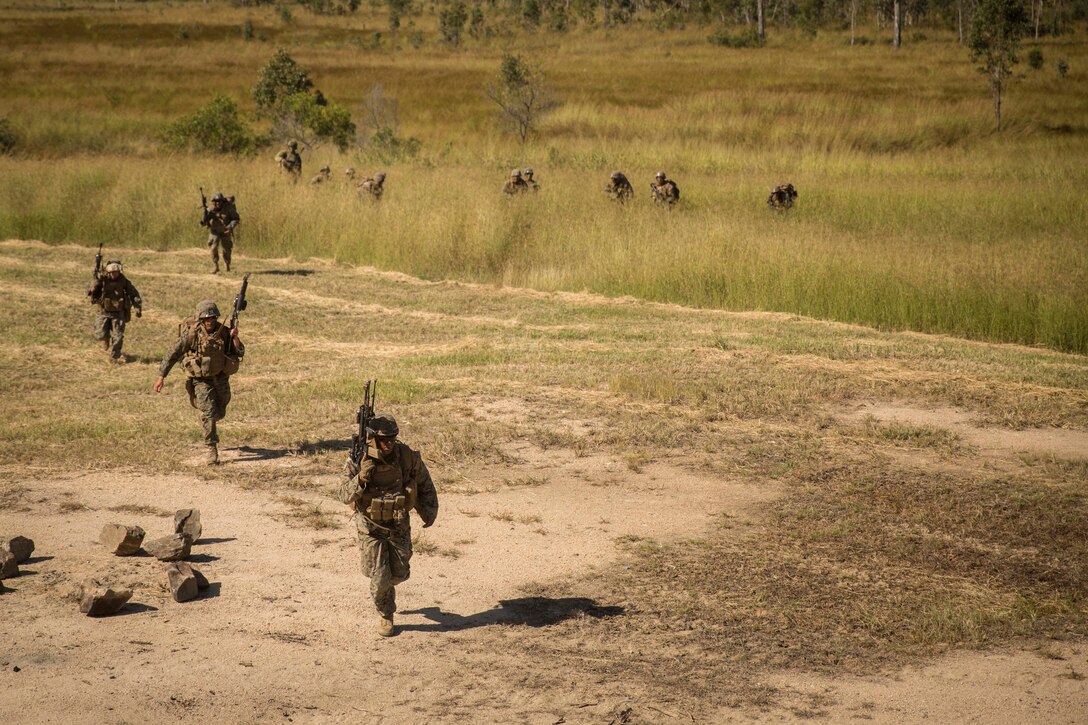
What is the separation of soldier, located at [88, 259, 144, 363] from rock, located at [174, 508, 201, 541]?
22.3 ft

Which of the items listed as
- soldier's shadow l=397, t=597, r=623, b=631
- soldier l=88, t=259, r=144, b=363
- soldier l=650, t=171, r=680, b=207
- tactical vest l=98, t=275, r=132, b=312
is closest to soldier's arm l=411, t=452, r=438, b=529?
soldier's shadow l=397, t=597, r=623, b=631

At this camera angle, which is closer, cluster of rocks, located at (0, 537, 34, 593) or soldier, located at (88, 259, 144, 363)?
cluster of rocks, located at (0, 537, 34, 593)

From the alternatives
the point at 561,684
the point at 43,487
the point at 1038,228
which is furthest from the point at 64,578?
the point at 1038,228

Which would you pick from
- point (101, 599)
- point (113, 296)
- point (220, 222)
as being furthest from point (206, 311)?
point (220, 222)

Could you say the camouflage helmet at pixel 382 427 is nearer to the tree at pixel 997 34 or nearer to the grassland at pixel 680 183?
the grassland at pixel 680 183

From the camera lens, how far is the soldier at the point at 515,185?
25.5 metres

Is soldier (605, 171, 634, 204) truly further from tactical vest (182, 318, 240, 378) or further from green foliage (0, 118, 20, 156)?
green foliage (0, 118, 20, 156)

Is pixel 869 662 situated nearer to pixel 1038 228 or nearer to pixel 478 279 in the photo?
pixel 478 279

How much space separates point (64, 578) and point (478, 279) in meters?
14.9

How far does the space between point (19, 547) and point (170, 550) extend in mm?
1065

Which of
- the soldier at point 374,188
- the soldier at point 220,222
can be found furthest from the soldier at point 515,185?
the soldier at point 220,222

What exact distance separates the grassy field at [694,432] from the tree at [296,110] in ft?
57.4

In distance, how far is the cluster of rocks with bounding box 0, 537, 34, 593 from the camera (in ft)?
26.4

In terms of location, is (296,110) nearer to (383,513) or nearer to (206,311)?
(206,311)
